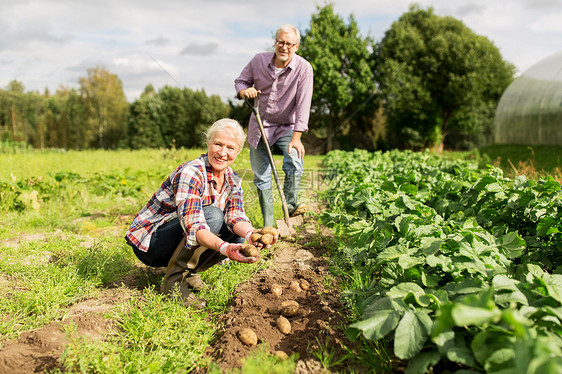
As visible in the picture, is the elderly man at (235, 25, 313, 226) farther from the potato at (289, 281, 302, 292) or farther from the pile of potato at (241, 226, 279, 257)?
the pile of potato at (241, 226, 279, 257)

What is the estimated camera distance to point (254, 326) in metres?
2.07

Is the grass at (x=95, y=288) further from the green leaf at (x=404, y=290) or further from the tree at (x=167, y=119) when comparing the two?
the tree at (x=167, y=119)

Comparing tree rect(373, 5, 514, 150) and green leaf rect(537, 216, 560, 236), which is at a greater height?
tree rect(373, 5, 514, 150)

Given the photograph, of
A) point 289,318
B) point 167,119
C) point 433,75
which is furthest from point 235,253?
point 167,119

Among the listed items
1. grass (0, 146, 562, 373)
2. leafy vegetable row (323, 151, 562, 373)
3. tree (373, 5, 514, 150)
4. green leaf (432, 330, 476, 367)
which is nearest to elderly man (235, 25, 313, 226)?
grass (0, 146, 562, 373)

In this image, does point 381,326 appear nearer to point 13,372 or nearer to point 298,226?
point 13,372

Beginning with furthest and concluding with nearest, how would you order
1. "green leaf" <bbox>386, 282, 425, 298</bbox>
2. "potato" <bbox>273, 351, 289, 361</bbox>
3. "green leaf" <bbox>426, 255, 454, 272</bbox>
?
"potato" <bbox>273, 351, 289, 361</bbox> → "green leaf" <bbox>426, 255, 454, 272</bbox> → "green leaf" <bbox>386, 282, 425, 298</bbox>

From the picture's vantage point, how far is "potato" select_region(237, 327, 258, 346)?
6.31 ft

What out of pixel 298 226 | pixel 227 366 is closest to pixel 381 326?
pixel 227 366

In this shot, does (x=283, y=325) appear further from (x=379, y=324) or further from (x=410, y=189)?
(x=410, y=189)

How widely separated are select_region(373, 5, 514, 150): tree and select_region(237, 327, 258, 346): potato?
855 inches

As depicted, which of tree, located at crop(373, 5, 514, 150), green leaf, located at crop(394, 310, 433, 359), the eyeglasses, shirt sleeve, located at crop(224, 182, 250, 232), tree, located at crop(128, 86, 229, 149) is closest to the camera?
green leaf, located at crop(394, 310, 433, 359)

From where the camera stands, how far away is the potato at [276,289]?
2469 mm

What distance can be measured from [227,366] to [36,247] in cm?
244
